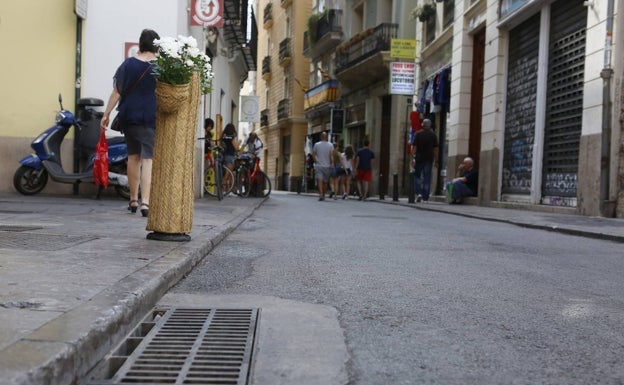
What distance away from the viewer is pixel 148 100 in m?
6.81

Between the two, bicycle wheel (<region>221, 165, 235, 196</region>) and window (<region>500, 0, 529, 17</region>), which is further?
bicycle wheel (<region>221, 165, 235, 196</region>)

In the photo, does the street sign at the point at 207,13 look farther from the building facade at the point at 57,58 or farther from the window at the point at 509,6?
the window at the point at 509,6

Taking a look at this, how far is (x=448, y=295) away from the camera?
3795 millimetres

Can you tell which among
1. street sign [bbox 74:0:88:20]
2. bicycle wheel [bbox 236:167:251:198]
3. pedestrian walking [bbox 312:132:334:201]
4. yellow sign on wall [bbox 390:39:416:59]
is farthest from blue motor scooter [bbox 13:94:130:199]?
yellow sign on wall [bbox 390:39:416:59]

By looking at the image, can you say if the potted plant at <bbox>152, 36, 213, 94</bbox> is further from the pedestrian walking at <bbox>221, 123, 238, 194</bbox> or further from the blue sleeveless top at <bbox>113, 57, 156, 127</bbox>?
the pedestrian walking at <bbox>221, 123, 238, 194</bbox>

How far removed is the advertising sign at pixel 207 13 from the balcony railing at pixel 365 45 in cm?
1346

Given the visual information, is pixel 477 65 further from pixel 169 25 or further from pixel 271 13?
pixel 271 13

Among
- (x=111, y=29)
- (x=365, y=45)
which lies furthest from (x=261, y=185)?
(x=365, y=45)

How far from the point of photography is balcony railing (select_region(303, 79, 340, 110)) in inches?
1281

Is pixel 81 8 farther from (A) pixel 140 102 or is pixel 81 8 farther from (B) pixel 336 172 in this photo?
(B) pixel 336 172

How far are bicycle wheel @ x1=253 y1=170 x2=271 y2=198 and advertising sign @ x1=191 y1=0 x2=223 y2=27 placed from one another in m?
5.14

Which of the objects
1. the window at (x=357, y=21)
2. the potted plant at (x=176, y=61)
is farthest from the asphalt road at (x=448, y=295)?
the window at (x=357, y=21)

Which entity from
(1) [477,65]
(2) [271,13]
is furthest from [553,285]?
(2) [271,13]

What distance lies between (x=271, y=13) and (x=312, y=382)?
155 feet
